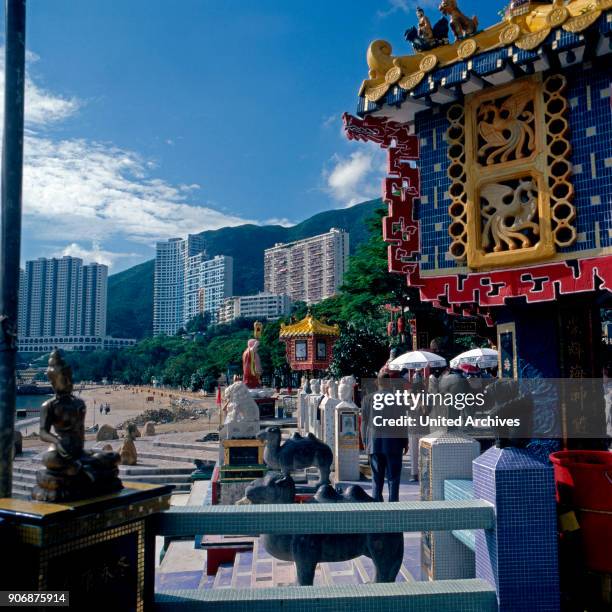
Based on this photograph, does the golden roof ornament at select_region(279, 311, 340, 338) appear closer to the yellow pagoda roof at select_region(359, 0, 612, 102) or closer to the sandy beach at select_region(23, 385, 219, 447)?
the sandy beach at select_region(23, 385, 219, 447)

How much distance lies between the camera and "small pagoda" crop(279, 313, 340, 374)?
38.0 metres

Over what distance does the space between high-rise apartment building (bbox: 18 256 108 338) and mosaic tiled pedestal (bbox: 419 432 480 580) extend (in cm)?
16758

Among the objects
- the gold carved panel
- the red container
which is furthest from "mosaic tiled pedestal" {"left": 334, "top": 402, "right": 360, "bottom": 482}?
the red container

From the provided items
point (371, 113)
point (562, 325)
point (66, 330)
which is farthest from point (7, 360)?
point (66, 330)

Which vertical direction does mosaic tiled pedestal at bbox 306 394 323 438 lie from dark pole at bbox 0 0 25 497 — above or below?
below

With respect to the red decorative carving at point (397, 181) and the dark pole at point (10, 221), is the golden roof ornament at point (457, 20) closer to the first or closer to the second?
the red decorative carving at point (397, 181)

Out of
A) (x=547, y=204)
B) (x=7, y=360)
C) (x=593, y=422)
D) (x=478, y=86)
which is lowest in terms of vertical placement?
(x=593, y=422)

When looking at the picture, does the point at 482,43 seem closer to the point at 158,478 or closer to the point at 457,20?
the point at 457,20

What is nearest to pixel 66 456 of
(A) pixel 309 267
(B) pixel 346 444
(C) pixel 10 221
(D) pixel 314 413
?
(C) pixel 10 221

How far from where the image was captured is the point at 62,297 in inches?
6447

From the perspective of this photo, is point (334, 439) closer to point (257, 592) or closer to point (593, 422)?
point (593, 422)

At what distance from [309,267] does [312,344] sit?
420ft

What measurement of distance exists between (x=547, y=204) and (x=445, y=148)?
1.35 meters

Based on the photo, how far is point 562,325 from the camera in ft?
19.8
